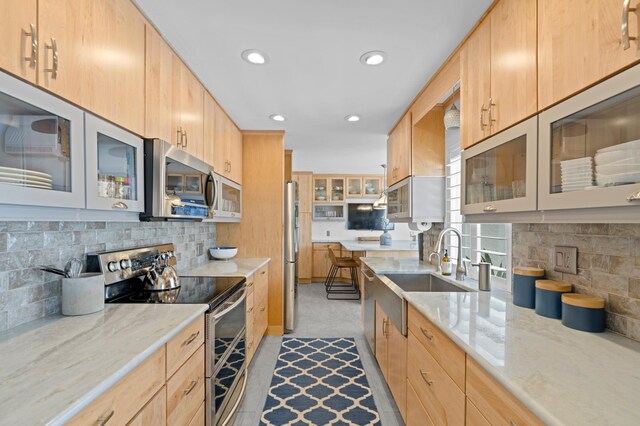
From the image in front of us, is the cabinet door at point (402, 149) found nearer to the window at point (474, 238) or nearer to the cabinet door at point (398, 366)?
the window at point (474, 238)

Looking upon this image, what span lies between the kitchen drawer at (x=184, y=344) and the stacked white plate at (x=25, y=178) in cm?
71

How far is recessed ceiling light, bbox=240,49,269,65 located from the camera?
1.88 m

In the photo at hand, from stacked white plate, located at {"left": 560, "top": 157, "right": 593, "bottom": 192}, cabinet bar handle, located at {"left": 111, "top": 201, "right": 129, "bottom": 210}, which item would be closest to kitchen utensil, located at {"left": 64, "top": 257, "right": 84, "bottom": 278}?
cabinet bar handle, located at {"left": 111, "top": 201, "right": 129, "bottom": 210}

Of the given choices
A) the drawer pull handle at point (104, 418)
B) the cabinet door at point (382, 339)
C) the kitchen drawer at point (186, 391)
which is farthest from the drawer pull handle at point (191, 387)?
the cabinet door at point (382, 339)

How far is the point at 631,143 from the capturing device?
2.59 ft

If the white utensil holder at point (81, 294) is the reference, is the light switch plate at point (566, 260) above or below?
above

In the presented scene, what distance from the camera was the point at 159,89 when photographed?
5.57 ft

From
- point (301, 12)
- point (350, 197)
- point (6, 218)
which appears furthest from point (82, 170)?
point (350, 197)

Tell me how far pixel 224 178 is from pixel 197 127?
2.31 feet

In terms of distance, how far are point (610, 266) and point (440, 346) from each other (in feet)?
2.36

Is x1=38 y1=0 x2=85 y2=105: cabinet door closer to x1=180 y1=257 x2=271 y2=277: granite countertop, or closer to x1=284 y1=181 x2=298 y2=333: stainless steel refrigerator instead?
x1=180 y1=257 x2=271 y2=277: granite countertop

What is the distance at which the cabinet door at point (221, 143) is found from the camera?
106 inches

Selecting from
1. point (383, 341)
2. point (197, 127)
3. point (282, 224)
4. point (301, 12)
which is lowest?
point (383, 341)

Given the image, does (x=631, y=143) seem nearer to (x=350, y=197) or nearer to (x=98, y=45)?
(x=98, y=45)
